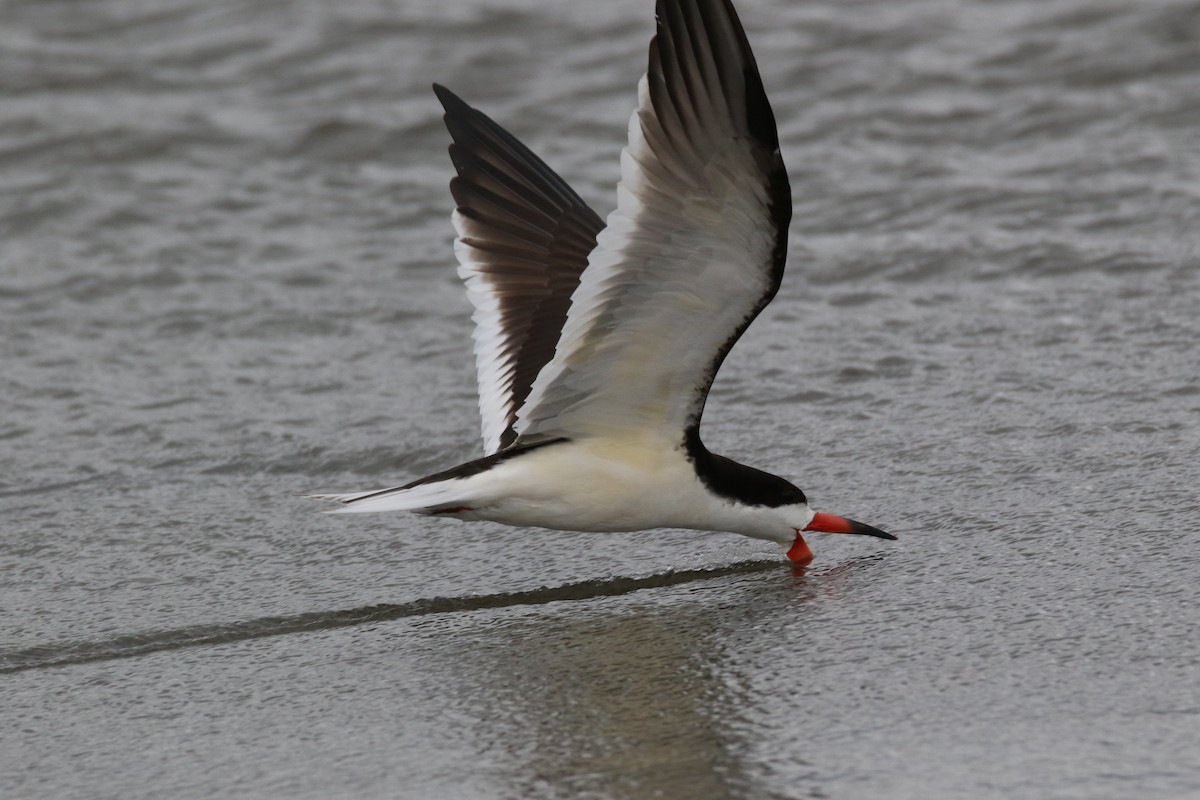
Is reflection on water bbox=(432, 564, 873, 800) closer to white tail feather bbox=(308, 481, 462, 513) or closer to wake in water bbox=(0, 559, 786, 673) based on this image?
wake in water bbox=(0, 559, 786, 673)

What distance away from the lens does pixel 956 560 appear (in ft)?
13.1

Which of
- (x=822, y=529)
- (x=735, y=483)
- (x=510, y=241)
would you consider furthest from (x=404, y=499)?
(x=510, y=241)

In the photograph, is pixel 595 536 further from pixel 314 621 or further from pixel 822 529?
pixel 314 621

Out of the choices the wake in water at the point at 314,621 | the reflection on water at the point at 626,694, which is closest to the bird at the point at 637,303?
the wake in water at the point at 314,621

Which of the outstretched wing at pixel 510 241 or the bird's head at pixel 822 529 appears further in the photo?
the outstretched wing at pixel 510 241

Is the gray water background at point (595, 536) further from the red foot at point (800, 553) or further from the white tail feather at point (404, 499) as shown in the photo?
the white tail feather at point (404, 499)

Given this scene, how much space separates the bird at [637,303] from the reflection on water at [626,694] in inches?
11.6

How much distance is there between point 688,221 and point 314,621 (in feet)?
4.27

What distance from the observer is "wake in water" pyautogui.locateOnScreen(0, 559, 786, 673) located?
376 cm

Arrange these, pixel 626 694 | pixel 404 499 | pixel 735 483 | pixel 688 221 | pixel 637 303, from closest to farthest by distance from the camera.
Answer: pixel 626 694
pixel 688 221
pixel 637 303
pixel 404 499
pixel 735 483

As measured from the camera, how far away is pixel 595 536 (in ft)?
14.7

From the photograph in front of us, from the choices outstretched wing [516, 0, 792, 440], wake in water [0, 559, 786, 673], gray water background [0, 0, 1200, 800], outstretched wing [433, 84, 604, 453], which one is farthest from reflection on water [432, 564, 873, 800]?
outstretched wing [433, 84, 604, 453]

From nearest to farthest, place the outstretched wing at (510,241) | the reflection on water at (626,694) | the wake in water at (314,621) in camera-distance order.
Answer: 1. the reflection on water at (626,694)
2. the wake in water at (314,621)
3. the outstretched wing at (510,241)

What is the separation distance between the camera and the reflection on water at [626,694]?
2.95 m
